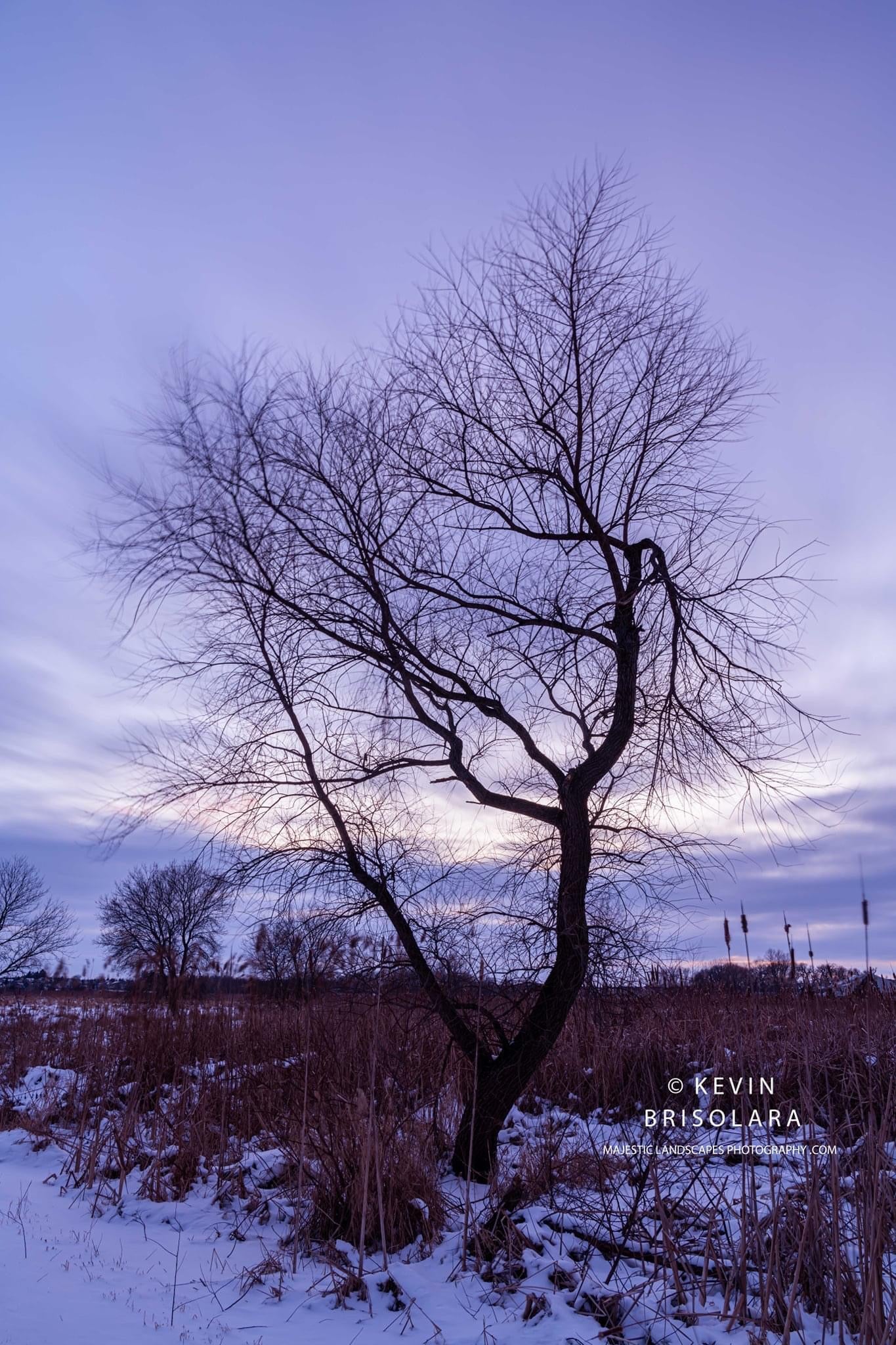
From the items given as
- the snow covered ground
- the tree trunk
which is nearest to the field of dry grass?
the snow covered ground

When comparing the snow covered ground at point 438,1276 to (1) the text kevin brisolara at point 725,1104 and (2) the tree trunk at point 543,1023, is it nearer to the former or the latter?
(2) the tree trunk at point 543,1023

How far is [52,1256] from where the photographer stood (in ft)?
18.4

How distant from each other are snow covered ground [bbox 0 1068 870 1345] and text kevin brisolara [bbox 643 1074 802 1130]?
2.06 ft

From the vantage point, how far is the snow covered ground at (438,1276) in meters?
4.21

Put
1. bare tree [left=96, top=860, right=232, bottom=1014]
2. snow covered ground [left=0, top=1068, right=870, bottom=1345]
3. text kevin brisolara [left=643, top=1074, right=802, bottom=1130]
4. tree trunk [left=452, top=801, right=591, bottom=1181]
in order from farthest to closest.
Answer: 1. bare tree [left=96, top=860, right=232, bottom=1014]
2. text kevin brisolara [left=643, top=1074, right=802, bottom=1130]
3. tree trunk [left=452, top=801, right=591, bottom=1181]
4. snow covered ground [left=0, top=1068, right=870, bottom=1345]

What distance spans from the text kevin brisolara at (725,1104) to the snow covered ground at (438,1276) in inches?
24.7

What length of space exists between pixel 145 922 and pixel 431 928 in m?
34.6

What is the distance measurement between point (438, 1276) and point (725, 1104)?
4.21m

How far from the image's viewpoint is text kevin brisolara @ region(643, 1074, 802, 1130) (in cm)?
712

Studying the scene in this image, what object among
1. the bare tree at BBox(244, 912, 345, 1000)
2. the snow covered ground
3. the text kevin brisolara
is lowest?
the snow covered ground

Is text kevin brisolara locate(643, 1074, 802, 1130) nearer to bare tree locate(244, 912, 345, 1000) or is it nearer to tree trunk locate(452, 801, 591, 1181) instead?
tree trunk locate(452, 801, 591, 1181)

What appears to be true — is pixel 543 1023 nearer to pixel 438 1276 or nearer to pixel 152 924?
pixel 438 1276

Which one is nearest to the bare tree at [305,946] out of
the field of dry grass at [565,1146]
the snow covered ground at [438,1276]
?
the field of dry grass at [565,1146]

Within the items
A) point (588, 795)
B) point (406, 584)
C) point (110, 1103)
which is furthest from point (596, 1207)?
point (110, 1103)
